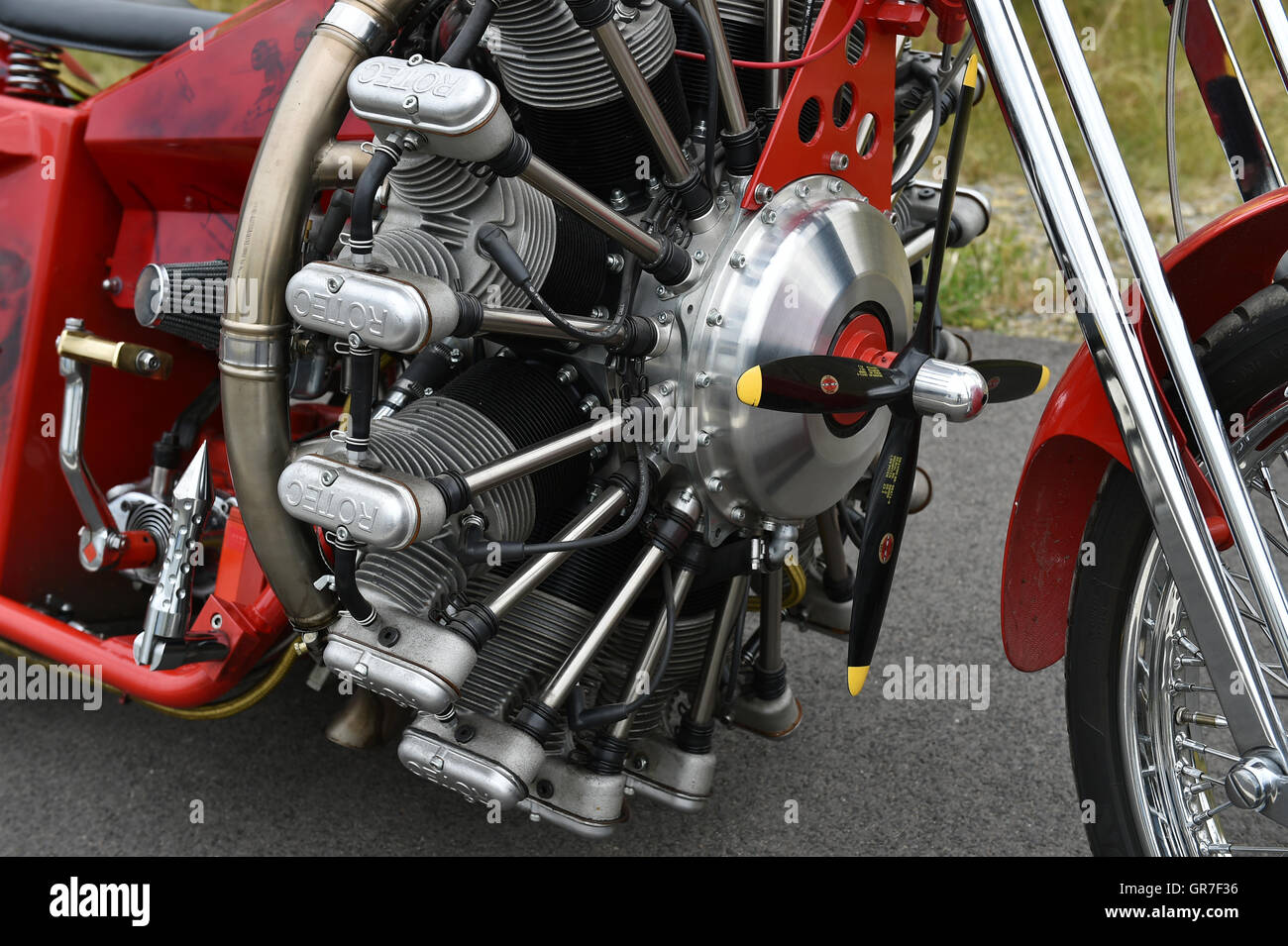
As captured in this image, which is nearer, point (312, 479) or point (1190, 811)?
point (312, 479)

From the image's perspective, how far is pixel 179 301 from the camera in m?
2.27

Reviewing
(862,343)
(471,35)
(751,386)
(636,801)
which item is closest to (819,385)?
(751,386)

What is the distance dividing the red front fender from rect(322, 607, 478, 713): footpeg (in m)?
0.93

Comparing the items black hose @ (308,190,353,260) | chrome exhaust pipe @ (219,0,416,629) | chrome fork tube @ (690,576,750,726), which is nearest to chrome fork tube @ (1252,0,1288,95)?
chrome fork tube @ (690,576,750,726)

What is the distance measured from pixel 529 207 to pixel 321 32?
1.35 feet

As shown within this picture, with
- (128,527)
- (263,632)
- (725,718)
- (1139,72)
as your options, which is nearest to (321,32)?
(263,632)

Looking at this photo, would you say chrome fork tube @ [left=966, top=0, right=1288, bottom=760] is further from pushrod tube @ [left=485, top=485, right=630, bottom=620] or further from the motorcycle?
pushrod tube @ [left=485, top=485, right=630, bottom=620]

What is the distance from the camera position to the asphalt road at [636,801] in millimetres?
2461

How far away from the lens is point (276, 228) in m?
1.85

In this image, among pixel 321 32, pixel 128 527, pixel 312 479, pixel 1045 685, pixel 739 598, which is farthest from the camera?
pixel 1045 685

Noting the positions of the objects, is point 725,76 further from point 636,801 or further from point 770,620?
point 636,801

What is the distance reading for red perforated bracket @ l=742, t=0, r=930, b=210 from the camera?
1936 mm

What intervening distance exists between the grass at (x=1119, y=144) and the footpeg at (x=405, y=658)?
152 inches

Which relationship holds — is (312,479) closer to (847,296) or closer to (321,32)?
(321,32)
